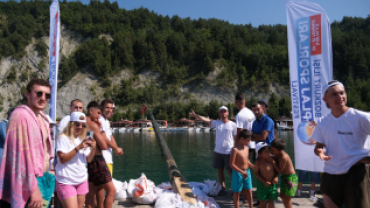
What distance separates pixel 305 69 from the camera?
5062 mm

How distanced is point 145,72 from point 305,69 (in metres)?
85.7

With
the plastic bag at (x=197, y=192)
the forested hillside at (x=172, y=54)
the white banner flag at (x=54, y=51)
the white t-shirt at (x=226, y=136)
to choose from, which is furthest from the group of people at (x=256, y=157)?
the forested hillside at (x=172, y=54)

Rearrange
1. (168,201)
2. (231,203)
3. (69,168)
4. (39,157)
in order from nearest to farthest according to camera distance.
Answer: (39,157), (69,168), (168,201), (231,203)

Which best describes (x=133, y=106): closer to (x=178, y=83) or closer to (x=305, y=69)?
(x=178, y=83)

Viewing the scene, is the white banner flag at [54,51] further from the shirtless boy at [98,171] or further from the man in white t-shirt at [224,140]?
the man in white t-shirt at [224,140]

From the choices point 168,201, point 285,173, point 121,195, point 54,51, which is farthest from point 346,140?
point 54,51

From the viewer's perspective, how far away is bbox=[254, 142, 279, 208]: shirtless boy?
143 inches

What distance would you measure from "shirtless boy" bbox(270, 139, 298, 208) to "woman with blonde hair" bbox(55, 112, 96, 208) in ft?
7.67

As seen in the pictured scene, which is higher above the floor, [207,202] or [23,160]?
[23,160]

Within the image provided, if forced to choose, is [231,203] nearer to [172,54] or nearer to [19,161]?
[19,161]

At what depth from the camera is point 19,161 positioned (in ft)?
6.53

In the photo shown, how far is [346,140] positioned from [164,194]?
2805 mm

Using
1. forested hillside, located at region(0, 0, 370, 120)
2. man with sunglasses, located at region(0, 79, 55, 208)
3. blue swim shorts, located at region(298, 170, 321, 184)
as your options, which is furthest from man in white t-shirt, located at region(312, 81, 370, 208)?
forested hillside, located at region(0, 0, 370, 120)

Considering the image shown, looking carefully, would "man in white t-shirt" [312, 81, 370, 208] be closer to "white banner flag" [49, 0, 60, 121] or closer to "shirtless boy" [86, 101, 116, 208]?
"shirtless boy" [86, 101, 116, 208]
